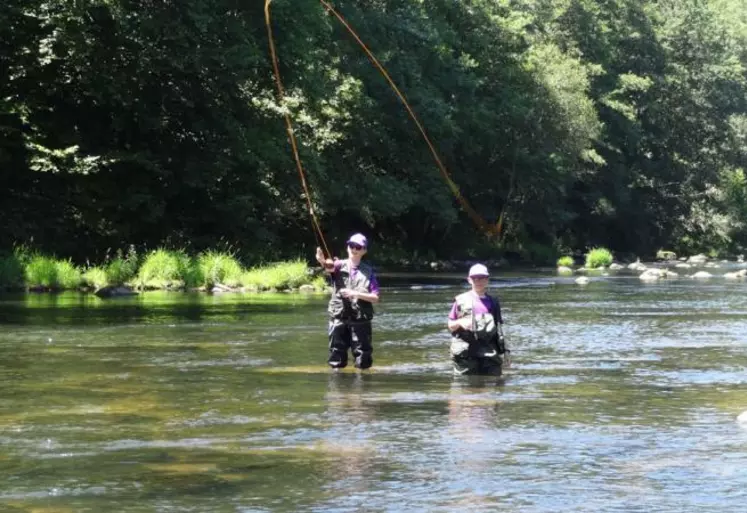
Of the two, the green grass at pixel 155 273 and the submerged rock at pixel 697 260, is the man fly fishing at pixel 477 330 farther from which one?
the submerged rock at pixel 697 260

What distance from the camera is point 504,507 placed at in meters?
8.14

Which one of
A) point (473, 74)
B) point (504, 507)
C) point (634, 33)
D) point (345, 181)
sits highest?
point (634, 33)

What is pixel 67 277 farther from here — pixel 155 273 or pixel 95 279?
pixel 155 273

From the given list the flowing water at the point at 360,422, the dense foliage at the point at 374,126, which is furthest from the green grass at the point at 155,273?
the flowing water at the point at 360,422

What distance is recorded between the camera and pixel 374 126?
177 ft

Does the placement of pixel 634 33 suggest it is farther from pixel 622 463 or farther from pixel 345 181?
pixel 622 463

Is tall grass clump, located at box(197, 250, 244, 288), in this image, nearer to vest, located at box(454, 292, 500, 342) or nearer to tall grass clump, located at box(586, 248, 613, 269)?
vest, located at box(454, 292, 500, 342)

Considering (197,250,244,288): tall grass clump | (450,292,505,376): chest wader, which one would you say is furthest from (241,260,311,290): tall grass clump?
(450,292,505,376): chest wader

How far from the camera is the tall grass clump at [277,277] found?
114 ft

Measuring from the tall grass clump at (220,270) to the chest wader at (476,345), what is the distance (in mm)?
20453

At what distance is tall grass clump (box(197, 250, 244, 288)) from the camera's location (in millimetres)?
34938

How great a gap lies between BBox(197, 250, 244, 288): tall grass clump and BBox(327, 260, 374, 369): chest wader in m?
19.6

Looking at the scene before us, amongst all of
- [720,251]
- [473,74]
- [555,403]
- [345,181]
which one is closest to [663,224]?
[720,251]

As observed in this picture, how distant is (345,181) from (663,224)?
36071mm
